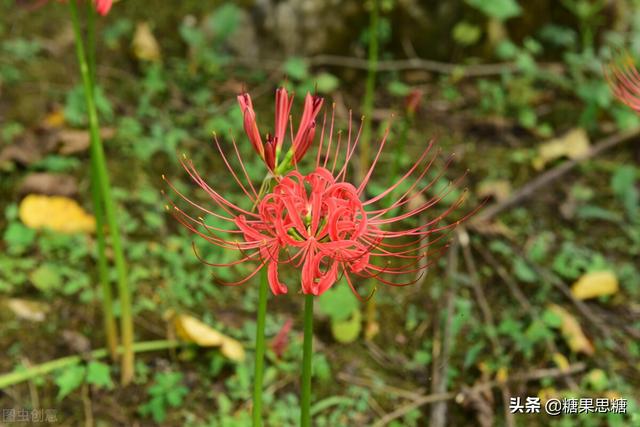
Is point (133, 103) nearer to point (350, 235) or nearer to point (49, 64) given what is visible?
point (49, 64)

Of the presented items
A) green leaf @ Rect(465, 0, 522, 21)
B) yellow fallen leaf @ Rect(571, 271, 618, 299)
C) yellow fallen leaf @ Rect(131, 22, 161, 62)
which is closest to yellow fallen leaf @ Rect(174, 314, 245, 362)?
yellow fallen leaf @ Rect(571, 271, 618, 299)

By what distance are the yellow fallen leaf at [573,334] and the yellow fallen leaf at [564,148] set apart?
44.3 inches

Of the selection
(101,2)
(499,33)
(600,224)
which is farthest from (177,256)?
(499,33)

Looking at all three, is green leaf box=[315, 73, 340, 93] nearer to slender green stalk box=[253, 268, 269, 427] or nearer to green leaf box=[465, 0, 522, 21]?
green leaf box=[465, 0, 522, 21]

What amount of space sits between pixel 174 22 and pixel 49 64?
32.3 inches

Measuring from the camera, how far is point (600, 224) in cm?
368

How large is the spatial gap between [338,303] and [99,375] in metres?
0.90

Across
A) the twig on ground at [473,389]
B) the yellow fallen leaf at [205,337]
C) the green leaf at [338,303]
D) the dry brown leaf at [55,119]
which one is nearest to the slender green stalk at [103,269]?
the yellow fallen leaf at [205,337]

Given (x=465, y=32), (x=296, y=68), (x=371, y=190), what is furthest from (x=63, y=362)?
(x=465, y=32)

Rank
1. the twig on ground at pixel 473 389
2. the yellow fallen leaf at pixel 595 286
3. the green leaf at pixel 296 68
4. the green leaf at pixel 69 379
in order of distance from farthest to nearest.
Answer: the green leaf at pixel 296 68
the yellow fallen leaf at pixel 595 286
the twig on ground at pixel 473 389
the green leaf at pixel 69 379

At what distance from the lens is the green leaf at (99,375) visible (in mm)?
2537

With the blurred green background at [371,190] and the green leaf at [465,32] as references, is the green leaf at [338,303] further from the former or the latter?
the green leaf at [465,32]

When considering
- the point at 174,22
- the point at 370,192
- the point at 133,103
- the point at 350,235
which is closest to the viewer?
the point at 350,235

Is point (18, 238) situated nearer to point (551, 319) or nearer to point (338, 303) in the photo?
point (338, 303)
